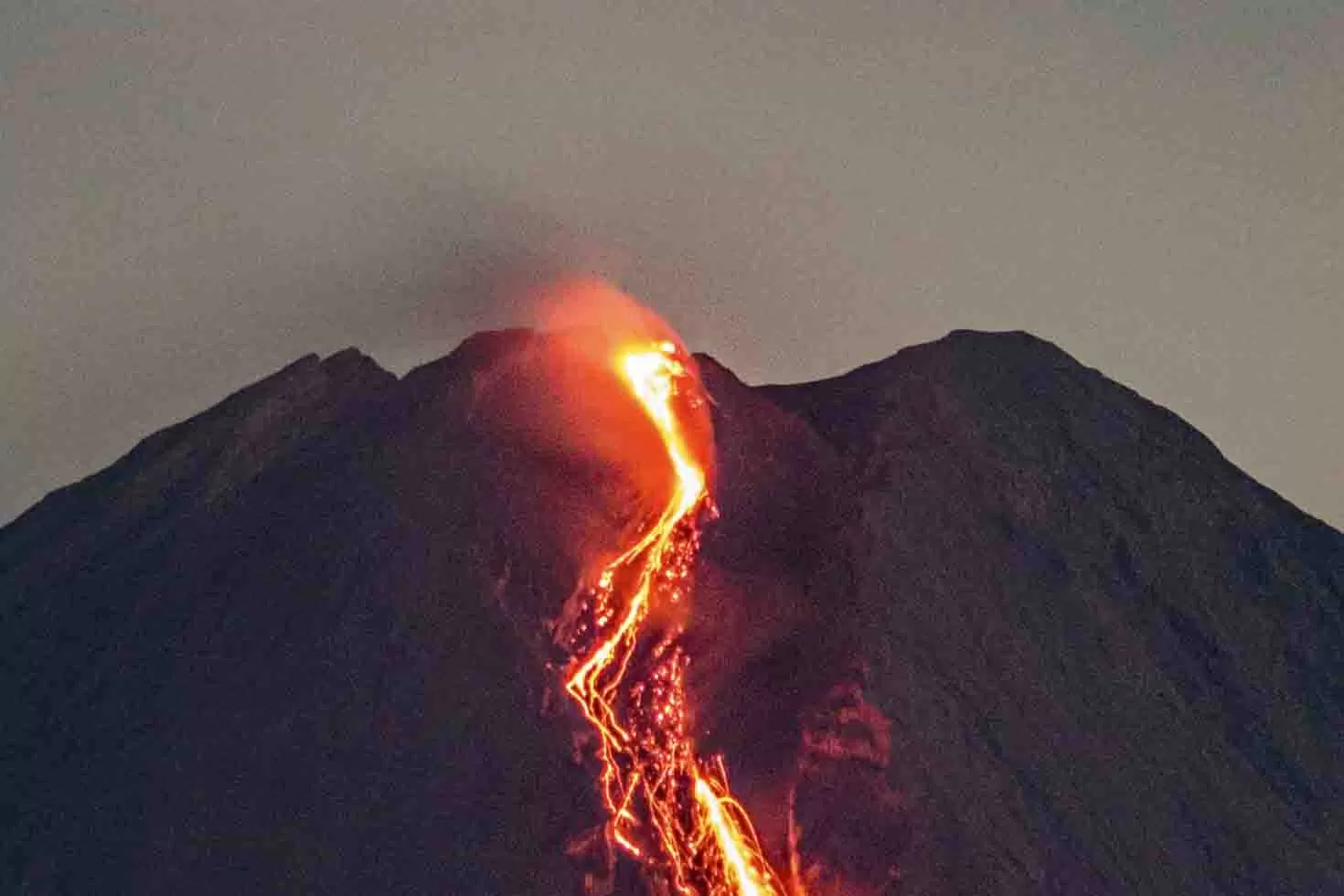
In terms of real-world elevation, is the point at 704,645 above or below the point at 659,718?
above

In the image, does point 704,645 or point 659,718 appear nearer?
point 659,718

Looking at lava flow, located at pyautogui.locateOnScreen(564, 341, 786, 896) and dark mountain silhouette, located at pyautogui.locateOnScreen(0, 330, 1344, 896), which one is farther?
dark mountain silhouette, located at pyautogui.locateOnScreen(0, 330, 1344, 896)

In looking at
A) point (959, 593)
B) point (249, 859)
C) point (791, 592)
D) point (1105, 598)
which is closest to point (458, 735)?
point (249, 859)

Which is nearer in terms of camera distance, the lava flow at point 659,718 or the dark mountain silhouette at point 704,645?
the lava flow at point 659,718
